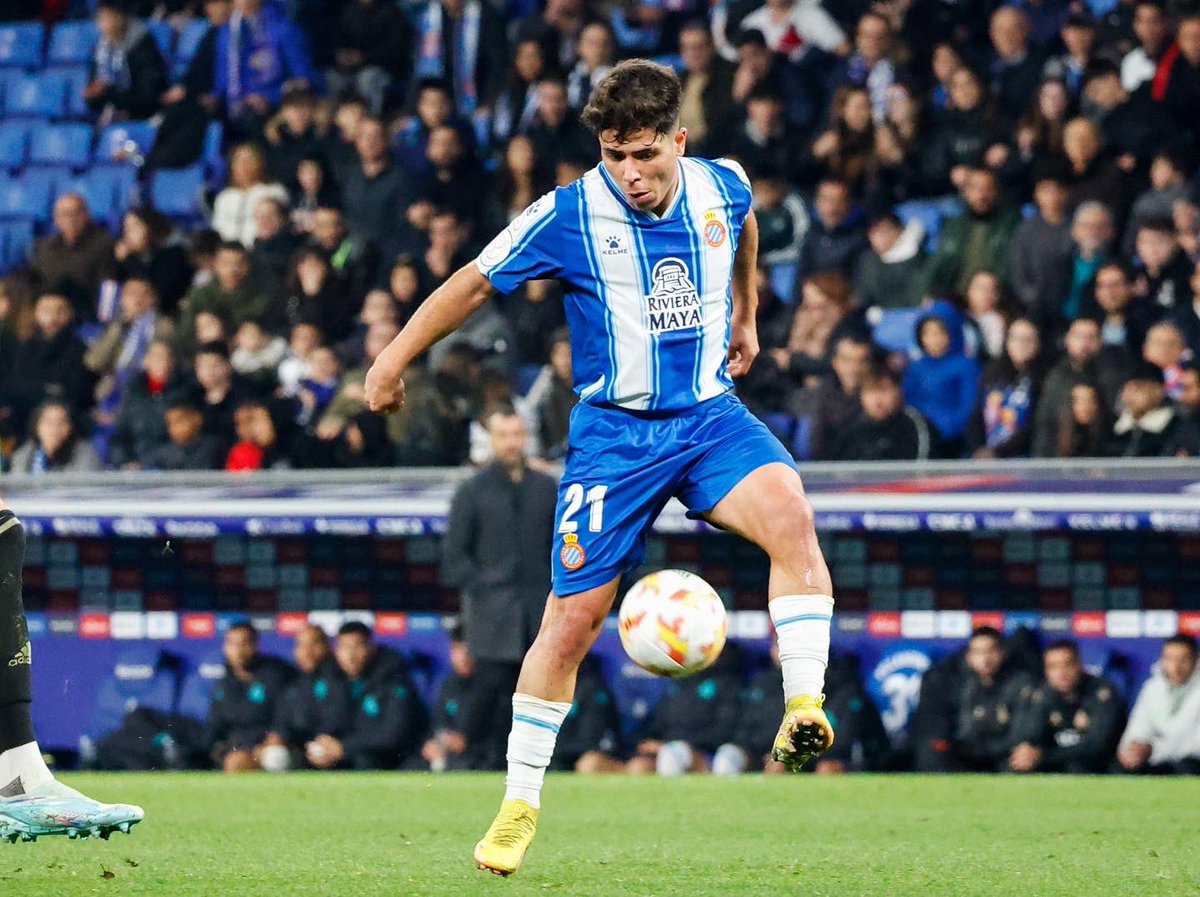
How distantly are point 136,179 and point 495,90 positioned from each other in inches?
126

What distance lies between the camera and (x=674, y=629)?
6.80 metres

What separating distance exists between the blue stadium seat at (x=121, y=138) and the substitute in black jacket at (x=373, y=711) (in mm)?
6807

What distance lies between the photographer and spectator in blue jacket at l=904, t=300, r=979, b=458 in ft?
43.9

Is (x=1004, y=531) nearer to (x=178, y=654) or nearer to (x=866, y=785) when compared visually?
(x=866, y=785)

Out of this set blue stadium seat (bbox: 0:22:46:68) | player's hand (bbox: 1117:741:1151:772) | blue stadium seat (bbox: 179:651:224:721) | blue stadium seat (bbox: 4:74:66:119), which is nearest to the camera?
player's hand (bbox: 1117:741:1151:772)

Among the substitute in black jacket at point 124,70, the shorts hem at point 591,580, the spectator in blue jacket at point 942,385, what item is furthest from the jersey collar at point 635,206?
the substitute in black jacket at point 124,70

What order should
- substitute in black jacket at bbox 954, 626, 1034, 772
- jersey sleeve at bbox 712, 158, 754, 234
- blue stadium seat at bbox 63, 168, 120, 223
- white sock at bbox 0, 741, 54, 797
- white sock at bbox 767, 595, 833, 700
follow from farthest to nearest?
1. blue stadium seat at bbox 63, 168, 120, 223
2. substitute in black jacket at bbox 954, 626, 1034, 772
3. jersey sleeve at bbox 712, 158, 754, 234
4. white sock at bbox 0, 741, 54, 797
5. white sock at bbox 767, 595, 833, 700

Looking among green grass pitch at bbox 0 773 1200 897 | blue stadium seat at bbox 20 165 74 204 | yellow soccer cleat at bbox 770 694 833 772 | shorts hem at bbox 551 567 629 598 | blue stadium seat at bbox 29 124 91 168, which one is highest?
blue stadium seat at bbox 29 124 91 168

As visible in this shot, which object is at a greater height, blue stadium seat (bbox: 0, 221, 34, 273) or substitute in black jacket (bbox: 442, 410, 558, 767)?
blue stadium seat (bbox: 0, 221, 34, 273)

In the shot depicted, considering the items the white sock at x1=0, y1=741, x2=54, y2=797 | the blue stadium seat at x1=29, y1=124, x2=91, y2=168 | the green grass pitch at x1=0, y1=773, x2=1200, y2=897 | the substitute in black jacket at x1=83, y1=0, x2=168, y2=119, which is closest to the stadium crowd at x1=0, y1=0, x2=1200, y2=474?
the blue stadium seat at x1=29, y1=124, x2=91, y2=168

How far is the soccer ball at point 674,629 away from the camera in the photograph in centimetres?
680

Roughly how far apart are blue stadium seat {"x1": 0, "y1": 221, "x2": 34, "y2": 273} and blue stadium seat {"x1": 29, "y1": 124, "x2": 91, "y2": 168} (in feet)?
2.38

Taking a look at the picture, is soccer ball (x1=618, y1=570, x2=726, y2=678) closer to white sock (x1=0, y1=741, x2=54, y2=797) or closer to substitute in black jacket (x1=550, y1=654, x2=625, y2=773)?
white sock (x1=0, y1=741, x2=54, y2=797)

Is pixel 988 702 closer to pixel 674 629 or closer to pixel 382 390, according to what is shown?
pixel 674 629
